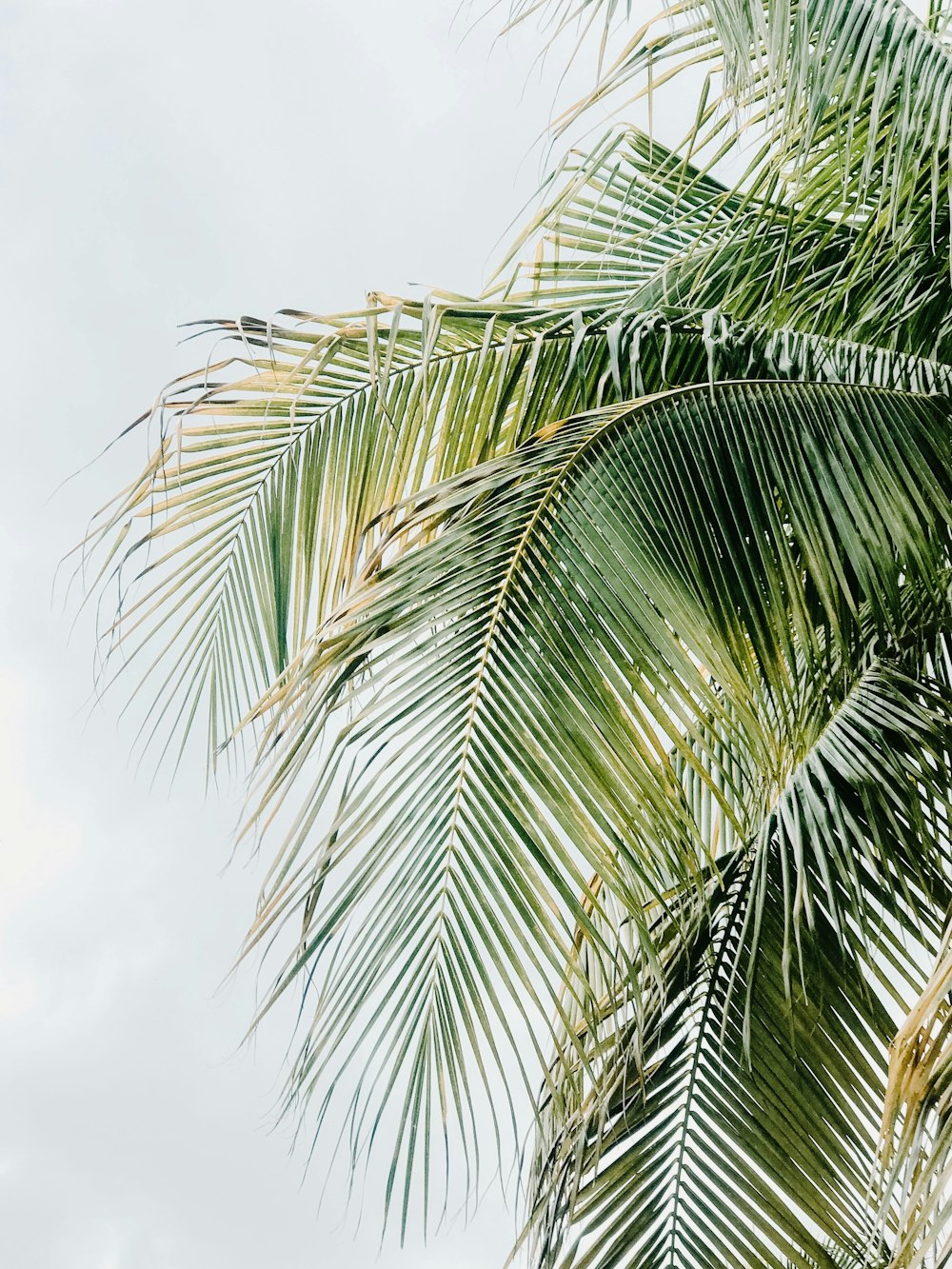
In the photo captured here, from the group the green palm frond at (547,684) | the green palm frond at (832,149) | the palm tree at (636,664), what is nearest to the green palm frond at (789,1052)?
the palm tree at (636,664)

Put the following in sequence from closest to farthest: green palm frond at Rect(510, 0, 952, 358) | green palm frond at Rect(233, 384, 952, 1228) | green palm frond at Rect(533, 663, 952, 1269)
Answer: green palm frond at Rect(233, 384, 952, 1228) < green palm frond at Rect(510, 0, 952, 358) < green palm frond at Rect(533, 663, 952, 1269)

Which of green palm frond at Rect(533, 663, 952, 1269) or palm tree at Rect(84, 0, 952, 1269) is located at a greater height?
palm tree at Rect(84, 0, 952, 1269)

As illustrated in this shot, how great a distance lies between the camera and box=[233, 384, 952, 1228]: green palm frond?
3.86 ft

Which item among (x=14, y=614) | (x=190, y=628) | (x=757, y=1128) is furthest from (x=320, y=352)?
(x=14, y=614)

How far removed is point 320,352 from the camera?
1.76 metres

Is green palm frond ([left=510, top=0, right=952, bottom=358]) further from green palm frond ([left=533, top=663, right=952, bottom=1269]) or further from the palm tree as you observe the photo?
green palm frond ([left=533, top=663, right=952, bottom=1269])

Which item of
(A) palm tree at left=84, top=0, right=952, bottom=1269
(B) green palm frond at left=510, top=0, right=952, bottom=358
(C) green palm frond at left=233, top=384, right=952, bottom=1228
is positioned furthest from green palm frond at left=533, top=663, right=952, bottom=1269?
(B) green palm frond at left=510, top=0, right=952, bottom=358

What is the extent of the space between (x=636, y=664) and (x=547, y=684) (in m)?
0.11

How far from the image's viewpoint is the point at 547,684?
1269 mm

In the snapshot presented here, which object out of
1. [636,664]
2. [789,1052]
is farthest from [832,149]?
[789,1052]

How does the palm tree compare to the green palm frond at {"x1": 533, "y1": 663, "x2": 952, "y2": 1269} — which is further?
the green palm frond at {"x1": 533, "y1": 663, "x2": 952, "y2": 1269}

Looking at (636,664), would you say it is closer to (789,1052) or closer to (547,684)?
(547,684)

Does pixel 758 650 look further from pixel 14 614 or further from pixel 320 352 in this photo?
pixel 14 614

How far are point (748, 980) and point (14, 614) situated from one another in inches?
1345
